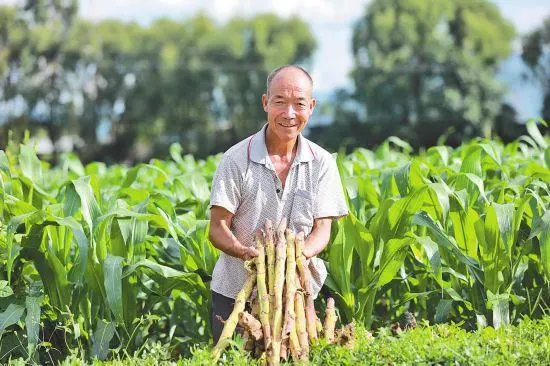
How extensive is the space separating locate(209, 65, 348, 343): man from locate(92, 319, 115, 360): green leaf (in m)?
0.67

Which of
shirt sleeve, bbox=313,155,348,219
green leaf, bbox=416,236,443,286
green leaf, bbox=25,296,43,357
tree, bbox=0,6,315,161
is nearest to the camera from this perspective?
shirt sleeve, bbox=313,155,348,219

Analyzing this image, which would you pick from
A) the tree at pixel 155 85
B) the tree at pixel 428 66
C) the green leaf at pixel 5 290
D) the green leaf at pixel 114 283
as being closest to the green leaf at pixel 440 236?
the green leaf at pixel 114 283

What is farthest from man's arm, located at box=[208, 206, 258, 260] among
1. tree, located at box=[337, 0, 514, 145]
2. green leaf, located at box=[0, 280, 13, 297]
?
tree, located at box=[337, 0, 514, 145]

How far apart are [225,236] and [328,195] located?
445mm

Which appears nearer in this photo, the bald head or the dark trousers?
the bald head

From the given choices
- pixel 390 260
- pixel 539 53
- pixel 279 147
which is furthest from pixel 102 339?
pixel 539 53

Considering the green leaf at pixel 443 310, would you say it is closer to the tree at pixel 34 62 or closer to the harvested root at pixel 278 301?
the harvested root at pixel 278 301

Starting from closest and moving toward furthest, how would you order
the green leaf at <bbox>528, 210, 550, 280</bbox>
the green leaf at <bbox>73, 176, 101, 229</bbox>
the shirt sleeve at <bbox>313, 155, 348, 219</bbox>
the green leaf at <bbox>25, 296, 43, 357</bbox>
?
the shirt sleeve at <bbox>313, 155, 348, 219</bbox> → the green leaf at <bbox>25, 296, 43, 357</bbox> → the green leaf at <bbox>528, 210, 550, 280</bbox> → the green leaf at <bbox>73, 176, 101, 229</bbox>

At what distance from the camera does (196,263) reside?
13.5 ft

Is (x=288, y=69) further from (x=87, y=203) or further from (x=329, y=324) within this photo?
(x=87, y=203)

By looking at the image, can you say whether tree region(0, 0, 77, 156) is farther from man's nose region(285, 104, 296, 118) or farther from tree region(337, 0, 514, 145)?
man's nose region(285, 104, 296, 118)

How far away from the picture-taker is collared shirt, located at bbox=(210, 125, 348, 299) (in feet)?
11.0

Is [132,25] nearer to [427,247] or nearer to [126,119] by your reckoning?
[126,119]

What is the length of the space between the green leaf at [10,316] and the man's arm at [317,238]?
1.31m
